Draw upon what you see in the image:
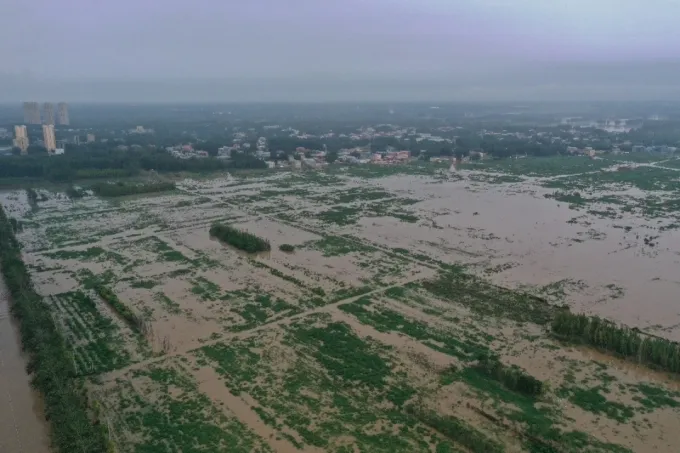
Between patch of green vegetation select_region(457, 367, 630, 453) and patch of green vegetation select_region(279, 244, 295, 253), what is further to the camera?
patch of green vegetation select_region(279, 244, 295, 253)

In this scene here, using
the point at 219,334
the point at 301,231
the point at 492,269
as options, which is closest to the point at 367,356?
the point at 219,334

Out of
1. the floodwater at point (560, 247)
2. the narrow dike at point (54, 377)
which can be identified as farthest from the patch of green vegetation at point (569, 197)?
the narrow dike at point (54, 377)

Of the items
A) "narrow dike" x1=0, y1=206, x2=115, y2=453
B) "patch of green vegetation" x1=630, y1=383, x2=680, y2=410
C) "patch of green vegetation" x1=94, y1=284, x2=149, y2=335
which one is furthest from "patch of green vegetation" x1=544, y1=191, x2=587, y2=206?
"narrow dike" x1=0, y1=206, x2=115, y2=453

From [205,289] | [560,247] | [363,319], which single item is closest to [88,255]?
[205,289]

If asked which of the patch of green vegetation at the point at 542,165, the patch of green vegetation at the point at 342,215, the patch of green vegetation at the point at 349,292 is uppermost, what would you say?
the patch of green vegetation at the point at 542,165

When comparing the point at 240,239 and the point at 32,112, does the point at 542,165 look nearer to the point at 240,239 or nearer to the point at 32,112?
the point at 240,239

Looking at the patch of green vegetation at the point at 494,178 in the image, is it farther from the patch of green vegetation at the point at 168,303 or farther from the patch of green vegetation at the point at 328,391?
the patch of green vegetation at the point at 168,303

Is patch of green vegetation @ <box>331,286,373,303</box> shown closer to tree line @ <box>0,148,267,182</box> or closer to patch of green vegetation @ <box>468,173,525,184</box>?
patch of green vegetation @ <box>468,173,525,184</box>
